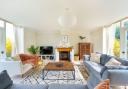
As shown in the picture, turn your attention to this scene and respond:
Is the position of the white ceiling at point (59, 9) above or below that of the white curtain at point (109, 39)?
above

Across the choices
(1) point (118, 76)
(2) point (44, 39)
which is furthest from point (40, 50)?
(1) point (118, 76)

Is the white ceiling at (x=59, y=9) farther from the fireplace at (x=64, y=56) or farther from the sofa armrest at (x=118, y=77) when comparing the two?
the fireplace at (x=64, y=56)

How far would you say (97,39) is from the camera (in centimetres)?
1109

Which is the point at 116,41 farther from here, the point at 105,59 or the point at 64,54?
the point at 64,54

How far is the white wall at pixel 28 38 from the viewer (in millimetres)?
10270

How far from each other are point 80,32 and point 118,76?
26.7 ft

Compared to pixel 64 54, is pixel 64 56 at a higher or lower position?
lower

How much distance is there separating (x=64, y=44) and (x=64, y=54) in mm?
718

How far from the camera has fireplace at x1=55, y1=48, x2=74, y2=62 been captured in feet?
36.7

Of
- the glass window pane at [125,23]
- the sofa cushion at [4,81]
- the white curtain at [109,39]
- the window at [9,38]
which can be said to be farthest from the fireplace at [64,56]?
the sofa cushion at [4,81]

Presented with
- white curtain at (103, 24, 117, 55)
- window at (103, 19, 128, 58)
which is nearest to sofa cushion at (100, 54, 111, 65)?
window at (103, 19, 128, 58)

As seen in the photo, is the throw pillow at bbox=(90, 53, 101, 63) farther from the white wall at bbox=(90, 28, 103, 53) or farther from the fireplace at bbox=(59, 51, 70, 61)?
the fireplace at bbox=(59, 51, 70, 61)

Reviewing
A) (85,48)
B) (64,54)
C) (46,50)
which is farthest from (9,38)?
(85,48)

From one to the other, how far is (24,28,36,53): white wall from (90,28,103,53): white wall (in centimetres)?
411
